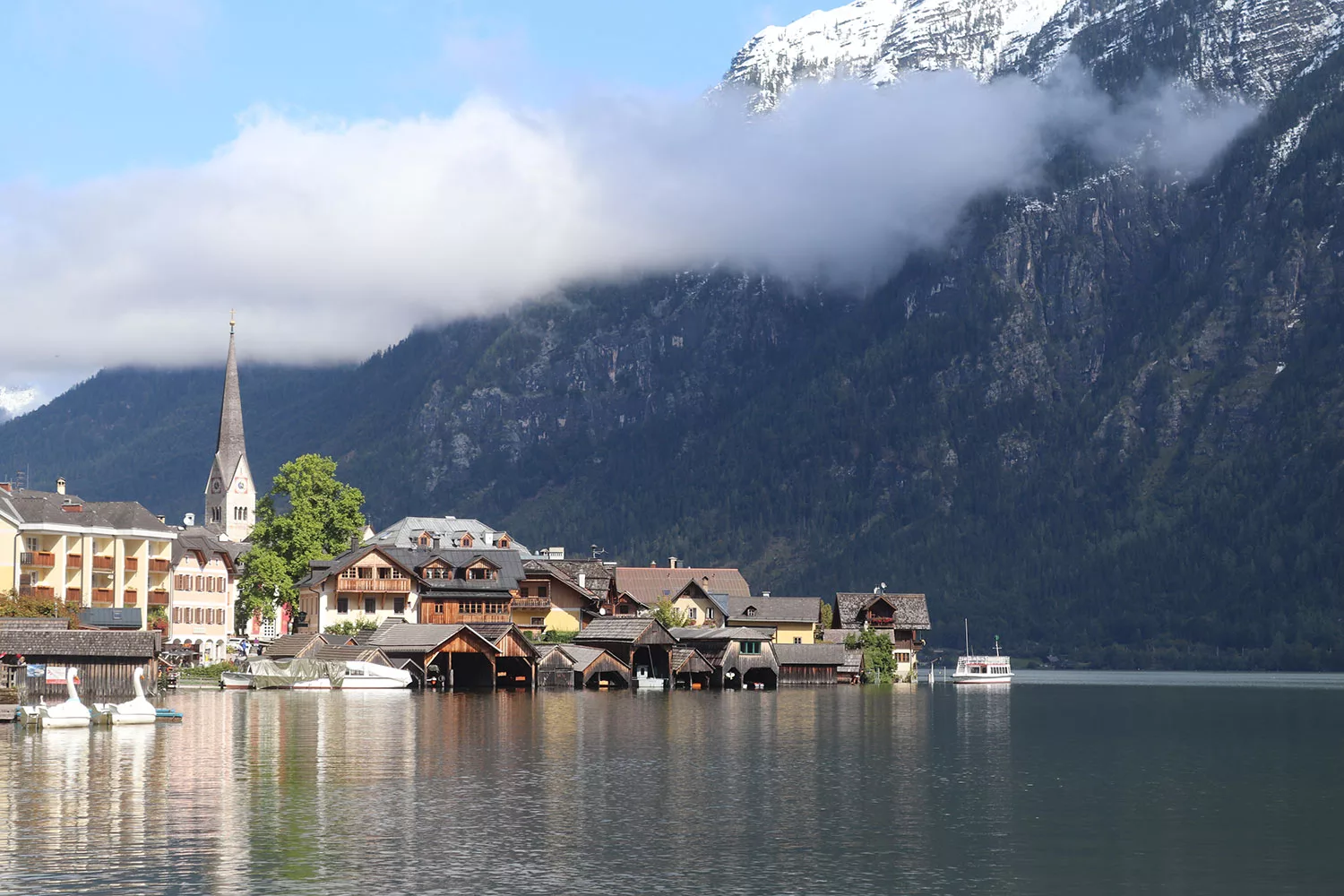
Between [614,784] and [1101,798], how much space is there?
1933cm

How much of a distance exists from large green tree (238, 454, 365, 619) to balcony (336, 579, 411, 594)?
6.34 metres

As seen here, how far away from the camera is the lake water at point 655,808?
Answer: 49.4 m

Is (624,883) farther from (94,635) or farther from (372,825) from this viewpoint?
(94,635)

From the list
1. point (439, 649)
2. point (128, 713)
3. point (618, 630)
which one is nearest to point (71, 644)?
point (128, 713)

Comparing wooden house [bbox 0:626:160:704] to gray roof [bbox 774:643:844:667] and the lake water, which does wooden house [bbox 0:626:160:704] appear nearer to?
the lake water

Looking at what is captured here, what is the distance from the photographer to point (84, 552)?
16625 centimetres

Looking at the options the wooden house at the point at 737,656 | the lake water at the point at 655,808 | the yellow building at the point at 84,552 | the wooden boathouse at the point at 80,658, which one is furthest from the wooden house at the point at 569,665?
the wooden boathouse at the point at 80,658

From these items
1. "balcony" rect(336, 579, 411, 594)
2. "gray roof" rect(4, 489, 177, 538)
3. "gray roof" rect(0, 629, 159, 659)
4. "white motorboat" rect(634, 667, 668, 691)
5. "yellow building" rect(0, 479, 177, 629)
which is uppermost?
"gray roof" rect(4, 489, 177, 538)

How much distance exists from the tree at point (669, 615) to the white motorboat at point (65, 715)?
8871cm

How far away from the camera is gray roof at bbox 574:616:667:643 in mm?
165875

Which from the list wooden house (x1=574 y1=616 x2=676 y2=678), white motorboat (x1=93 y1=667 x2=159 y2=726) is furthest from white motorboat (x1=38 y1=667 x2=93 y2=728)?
wooden house (x1=574 y1=616 x2=676 y2=678)

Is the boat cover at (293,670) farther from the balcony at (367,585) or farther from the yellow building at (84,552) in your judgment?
the balcony at (367,585)

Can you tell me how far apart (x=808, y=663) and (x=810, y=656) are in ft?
2.74

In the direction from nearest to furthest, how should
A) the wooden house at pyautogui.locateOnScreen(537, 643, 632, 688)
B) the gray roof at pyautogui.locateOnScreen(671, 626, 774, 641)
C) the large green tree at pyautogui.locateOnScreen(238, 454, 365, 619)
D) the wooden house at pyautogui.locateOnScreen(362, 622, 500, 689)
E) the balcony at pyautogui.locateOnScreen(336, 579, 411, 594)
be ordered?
the wooden house at pyautogui.locateOnScreen(362, 622, 500, 689) → the wooden house at pyautogui.locateOnScreen(537, 643, 632, 688) → the balcony at pyautogui.locateOnScreen(336, 579, 411, 594) → the large green tree at pyautogui.locateOnScreen(238, 454, 365, 619) → the gray roof at pyautogui.locateOnScreen(671, 626, 774, 641)
